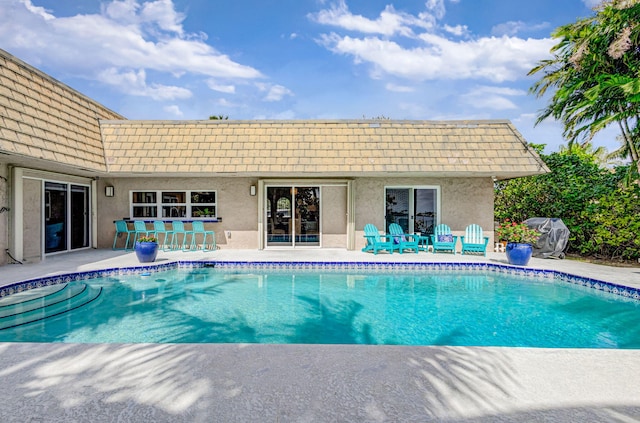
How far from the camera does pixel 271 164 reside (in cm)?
1005

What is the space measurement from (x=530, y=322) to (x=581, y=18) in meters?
8.99

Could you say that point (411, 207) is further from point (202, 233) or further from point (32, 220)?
point (32, 220)

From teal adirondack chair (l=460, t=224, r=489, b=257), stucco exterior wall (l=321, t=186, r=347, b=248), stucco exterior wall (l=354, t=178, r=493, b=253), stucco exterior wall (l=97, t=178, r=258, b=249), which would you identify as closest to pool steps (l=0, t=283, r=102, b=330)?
stucco exterior wall (l=97, t=178, r=258, b=249)

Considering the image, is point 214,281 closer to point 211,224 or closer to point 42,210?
point 211,224

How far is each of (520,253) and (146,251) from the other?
865 centimetres

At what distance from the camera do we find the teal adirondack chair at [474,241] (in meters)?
9.67

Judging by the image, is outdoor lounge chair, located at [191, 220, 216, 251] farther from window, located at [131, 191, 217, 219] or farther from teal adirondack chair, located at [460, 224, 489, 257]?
teal adirondack chair, located at [460, 224, 489, 257]

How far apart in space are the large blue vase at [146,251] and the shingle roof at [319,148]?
2642mm

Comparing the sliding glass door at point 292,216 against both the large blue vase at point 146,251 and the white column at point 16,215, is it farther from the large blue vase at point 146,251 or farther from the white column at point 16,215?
the white column at point 16,215

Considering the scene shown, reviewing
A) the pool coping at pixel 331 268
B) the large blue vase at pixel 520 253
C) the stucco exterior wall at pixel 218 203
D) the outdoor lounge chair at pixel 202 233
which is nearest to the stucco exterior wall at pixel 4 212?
the pool coping at pixel 331 268

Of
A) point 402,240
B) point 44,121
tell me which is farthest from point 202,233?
point 402,240

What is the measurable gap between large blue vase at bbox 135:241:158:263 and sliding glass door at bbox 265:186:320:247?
3.65 m

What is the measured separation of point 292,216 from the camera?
1095cm

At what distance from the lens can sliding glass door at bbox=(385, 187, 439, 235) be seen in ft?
35.5
